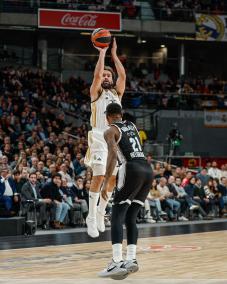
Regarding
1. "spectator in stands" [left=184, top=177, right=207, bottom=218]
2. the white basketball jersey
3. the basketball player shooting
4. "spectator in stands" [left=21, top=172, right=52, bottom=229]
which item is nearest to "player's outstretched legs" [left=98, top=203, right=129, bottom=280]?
the basketball player shooting

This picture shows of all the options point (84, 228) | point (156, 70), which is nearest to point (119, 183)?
point (84, 228)

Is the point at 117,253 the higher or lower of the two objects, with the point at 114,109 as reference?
lower

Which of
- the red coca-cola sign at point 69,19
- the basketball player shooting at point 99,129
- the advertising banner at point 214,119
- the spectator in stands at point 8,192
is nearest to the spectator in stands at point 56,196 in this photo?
the spectator in stands at point 8,192

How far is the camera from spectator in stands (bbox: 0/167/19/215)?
17922mm

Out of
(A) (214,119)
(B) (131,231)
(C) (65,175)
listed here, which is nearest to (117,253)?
(B) (131,231)

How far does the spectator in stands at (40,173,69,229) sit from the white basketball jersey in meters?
8.54

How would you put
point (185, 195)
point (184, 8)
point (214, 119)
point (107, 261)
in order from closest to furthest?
point (107, 261)
point (185, 195)
point (214, 119)
point (184, 8)

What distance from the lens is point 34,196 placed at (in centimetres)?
1888

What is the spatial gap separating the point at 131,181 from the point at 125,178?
0.26 ft

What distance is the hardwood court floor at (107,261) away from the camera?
30.0 feet

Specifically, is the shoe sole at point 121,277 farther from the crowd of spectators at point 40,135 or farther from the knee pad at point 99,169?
the crowd of spectators at point 40,135

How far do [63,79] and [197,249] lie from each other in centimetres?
2783

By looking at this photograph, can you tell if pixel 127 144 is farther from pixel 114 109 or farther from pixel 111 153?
pixel 114 109

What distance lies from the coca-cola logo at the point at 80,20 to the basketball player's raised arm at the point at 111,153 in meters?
27.3
